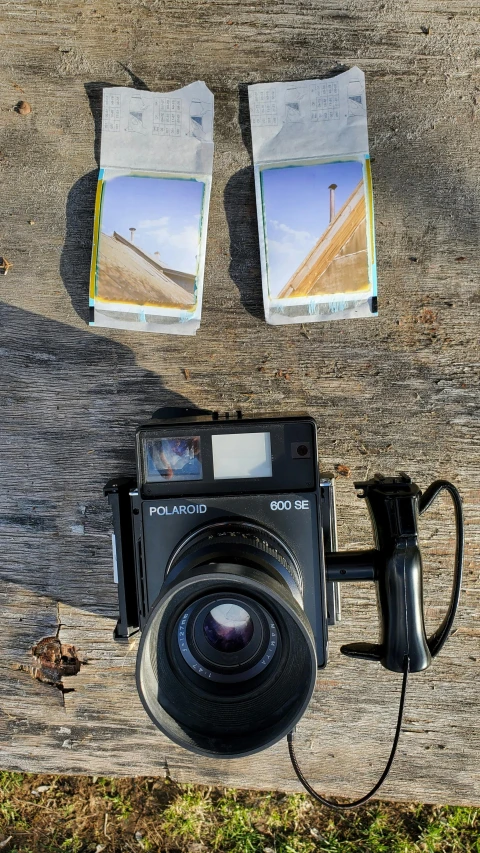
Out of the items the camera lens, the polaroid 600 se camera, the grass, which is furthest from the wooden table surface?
the camera lens

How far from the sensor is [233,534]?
0.90 m

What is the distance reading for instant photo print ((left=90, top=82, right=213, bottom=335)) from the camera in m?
1.23

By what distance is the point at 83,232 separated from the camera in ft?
4.10

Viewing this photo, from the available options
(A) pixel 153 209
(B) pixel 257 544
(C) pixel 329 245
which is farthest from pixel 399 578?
(A) pixel 153 209

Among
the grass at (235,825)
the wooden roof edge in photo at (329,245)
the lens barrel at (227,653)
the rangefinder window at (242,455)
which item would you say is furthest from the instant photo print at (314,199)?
the grass at (235,825)

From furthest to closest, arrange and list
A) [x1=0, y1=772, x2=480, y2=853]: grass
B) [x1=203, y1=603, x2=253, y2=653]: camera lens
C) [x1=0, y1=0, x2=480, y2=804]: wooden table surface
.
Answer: [x1=0, y1=772, x2=480, y2=853]: grass < [x1=0, y1=0, x2=480, y2=804]: wooden table surface < [x1=203, y1=603, x2=253, y2=653]: camera lens

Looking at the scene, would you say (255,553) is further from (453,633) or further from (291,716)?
(453,633)

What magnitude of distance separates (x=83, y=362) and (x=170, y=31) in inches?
27.0

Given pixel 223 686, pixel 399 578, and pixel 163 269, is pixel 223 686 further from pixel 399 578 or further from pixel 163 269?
pixel 163 269

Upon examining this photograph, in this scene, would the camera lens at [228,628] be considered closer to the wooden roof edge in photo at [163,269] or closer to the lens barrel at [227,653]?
the lens barrel at [227,653]

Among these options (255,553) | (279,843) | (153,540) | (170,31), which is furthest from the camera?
(279,843)

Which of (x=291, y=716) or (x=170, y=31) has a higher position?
(x=170, y=31)

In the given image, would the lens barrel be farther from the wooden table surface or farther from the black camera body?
the wooden table surface

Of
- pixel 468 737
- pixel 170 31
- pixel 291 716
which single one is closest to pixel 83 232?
pixel 170 31
